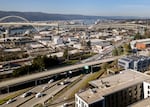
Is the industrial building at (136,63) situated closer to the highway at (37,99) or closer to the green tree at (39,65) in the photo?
the highway at (37,99)

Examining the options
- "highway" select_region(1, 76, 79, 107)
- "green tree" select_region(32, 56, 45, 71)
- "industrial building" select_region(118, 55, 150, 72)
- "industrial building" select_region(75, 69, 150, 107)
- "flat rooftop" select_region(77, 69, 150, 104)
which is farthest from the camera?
"green tree" select_region(32, 56, 45, 71)

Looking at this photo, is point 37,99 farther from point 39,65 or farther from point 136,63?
point 136,63

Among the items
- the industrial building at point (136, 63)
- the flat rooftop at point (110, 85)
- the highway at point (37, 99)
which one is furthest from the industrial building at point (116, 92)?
the industrial building at point (136, 63)

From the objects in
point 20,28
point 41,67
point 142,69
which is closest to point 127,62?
point 142,69

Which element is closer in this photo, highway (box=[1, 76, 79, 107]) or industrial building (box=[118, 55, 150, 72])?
highway (box=[1, 76, 79, 107])

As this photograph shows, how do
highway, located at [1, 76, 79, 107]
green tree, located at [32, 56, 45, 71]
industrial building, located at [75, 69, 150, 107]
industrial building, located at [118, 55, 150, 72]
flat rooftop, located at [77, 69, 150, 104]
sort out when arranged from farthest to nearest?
green tree, located at [32, 56, 45, 71], industrial building, located at [118, 55, 150, 72], highway, located at [1, 76, 79, 107], flat rooftop, located at [77, 69, 150, 104], industrial building, located at [75, 69, 150, 107]

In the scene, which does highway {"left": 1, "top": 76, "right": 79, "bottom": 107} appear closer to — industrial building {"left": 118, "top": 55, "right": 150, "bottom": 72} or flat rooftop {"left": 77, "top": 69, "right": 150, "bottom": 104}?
flat rooftop {"left": 77, "top": 69, "right": 150, "bottom": 104}

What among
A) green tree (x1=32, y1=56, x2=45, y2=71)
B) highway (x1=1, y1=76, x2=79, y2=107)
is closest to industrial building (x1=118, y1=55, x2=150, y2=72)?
highway (x1=1, y1=76, x2=79, y2=107)

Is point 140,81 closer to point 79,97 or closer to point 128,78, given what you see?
point 128,78
